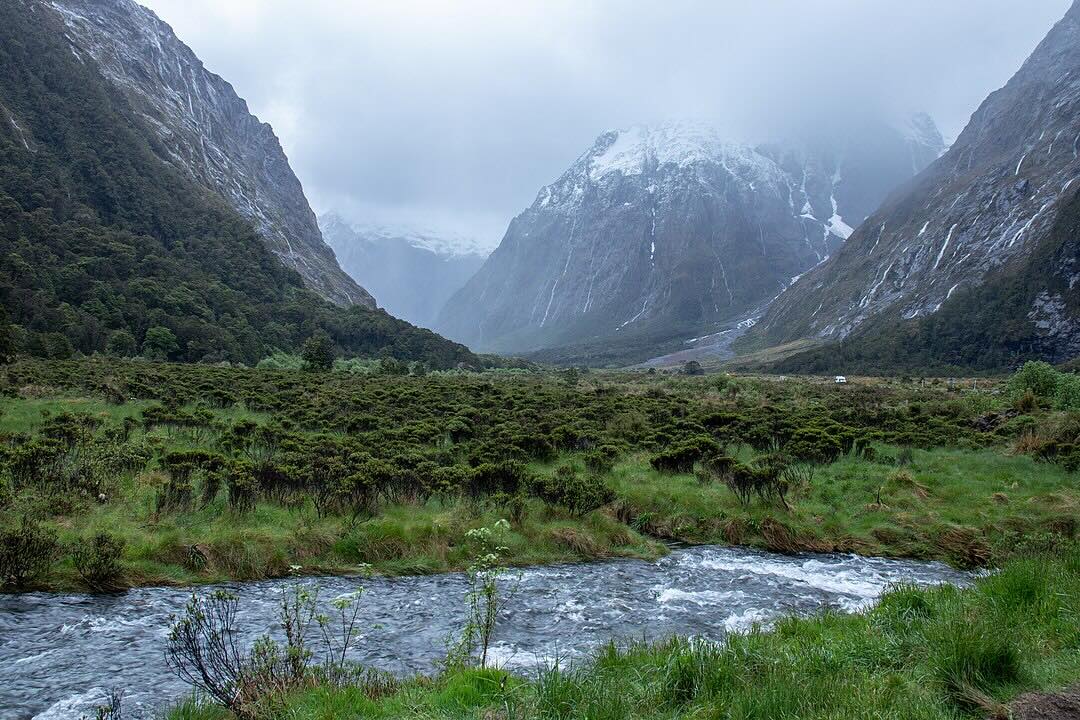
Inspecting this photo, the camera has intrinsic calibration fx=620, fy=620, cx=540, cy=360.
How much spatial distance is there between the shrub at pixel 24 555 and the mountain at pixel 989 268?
137 metres

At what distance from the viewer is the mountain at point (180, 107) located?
463 ft

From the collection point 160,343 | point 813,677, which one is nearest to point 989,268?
point 160,343

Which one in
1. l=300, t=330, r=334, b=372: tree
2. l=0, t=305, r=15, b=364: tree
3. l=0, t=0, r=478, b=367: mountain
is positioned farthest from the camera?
l=0, t=0, r=478, b=367: mountain

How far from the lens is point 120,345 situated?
209 feet

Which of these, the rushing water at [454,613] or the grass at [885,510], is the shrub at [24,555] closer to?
the rushing water at [454,613]

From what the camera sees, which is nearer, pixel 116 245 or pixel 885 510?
pixel 885 510

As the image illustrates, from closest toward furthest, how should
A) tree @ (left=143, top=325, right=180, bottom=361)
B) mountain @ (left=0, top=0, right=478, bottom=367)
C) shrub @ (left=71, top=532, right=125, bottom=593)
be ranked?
shrub @ (left=71, top=532, right=125, bottom=593), tree @ (left=143, top=325, right=180, bottom=361), mountain @ (left=0, top=0, right=478, bottom=367)

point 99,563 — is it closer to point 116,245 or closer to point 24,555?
point 24,555

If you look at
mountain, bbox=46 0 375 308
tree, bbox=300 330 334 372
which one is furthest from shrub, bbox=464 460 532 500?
mountain, bbox=46 0 375 308

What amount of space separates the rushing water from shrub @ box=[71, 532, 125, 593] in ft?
1.25

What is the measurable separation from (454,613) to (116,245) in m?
97.9

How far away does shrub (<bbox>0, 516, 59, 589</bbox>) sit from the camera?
11.7 m

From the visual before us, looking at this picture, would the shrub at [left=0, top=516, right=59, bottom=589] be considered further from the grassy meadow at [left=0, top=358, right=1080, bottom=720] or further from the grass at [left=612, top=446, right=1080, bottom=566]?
the grass at [left=612, top=446, right=1080, bottom=566]

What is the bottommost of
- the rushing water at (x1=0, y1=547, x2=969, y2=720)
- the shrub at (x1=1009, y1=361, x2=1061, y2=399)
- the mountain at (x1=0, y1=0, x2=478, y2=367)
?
the rushing water at (x1=0, y1=547, x2=969, y2=720)
